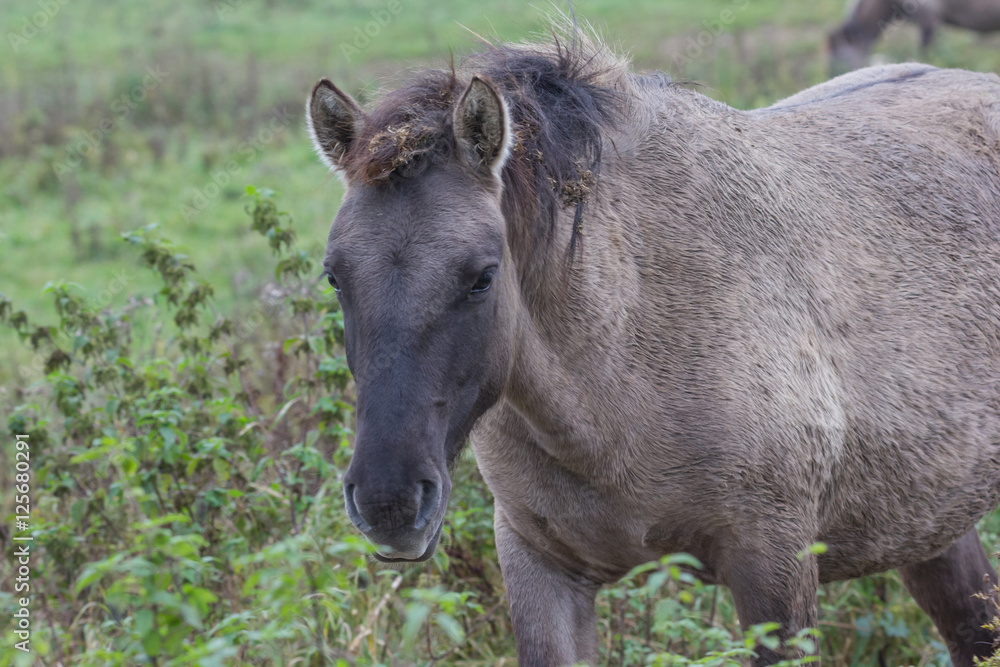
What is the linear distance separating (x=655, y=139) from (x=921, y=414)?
133 cm

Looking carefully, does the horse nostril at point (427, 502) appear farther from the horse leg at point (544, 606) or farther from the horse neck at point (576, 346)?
the horse leg at point (544, 606)

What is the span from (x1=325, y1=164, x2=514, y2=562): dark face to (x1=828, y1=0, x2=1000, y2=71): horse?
1411 centimetres

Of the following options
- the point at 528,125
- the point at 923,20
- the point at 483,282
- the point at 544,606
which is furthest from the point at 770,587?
the point at 923,20

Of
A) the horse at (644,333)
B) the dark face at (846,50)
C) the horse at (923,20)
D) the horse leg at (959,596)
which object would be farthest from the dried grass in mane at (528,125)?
the horse at (923,20)

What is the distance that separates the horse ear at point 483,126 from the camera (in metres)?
2.98

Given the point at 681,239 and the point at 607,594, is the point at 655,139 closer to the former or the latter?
the point at 681,239

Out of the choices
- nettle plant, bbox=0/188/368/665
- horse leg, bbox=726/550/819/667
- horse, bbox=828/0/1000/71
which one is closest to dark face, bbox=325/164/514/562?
horse leg, bbox=726/550/819/667

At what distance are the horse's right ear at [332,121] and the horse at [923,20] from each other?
45.5 ft

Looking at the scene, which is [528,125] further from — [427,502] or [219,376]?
[219,376]

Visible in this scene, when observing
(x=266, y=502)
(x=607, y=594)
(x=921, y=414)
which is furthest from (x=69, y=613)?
(x=921, y=414)

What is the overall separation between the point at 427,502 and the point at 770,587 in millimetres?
1213

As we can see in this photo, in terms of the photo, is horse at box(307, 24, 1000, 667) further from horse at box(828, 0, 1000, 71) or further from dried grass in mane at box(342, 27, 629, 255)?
horse at box(828, 0, 1000, 71)

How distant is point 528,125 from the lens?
129 inches

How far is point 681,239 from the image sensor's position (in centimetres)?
346
